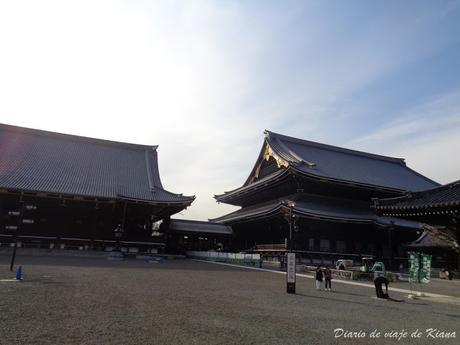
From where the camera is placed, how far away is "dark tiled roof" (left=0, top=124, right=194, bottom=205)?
103 feet

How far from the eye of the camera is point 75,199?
31.1 metres

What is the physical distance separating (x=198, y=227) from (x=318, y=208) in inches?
645

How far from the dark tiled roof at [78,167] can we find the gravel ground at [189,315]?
19706mm

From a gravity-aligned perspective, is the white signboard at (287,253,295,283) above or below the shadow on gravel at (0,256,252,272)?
above

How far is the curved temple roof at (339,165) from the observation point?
108 feet

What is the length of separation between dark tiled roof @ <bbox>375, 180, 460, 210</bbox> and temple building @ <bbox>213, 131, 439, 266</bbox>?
1114 centimetres

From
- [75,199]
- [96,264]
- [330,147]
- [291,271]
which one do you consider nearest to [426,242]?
[330,147]

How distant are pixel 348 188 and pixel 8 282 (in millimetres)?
28117

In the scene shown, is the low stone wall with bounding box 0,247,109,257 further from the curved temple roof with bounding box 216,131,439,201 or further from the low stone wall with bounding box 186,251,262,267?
the curved temple roof with bounding box 216,131,439,201

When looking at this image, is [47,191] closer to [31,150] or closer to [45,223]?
[45,223]

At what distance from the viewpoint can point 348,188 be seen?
33.0 m

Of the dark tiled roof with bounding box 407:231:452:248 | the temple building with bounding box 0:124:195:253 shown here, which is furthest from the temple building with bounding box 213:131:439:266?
the temple building with bounding box 0:124:195:253

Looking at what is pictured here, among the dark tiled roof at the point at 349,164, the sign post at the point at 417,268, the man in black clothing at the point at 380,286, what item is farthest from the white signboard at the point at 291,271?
the dark tiled roof at the point at 349,164

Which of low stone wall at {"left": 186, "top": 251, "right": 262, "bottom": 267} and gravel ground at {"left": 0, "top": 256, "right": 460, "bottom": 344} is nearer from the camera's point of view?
gravel ground at {"left": 0, "top": 256, "right": 460, "bottom": 344}
